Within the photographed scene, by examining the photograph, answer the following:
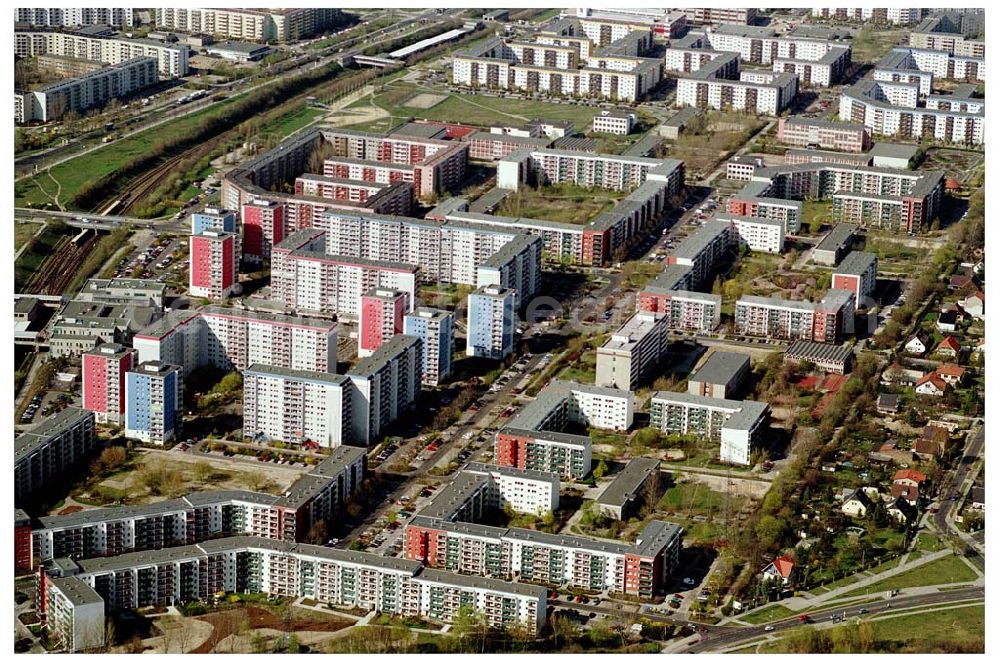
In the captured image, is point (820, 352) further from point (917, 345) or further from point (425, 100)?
point (425, 100)

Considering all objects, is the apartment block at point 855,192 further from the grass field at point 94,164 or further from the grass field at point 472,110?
the grass field at point 94,164

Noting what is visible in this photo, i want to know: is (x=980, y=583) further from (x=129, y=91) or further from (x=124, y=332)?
(x=129, y=91)

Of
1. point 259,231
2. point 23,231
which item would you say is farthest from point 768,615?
point 23,231

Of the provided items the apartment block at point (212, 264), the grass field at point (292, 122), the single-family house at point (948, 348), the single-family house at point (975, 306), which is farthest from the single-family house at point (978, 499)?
the grass field at point (292, 122)

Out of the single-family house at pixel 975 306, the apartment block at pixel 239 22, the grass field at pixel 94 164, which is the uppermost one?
the apartment block at pixel 239 22

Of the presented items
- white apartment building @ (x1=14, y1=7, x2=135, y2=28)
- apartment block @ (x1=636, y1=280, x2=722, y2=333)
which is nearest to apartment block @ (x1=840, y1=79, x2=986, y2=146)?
apartment block @ (x1=636, y1=280, x2=722, y2=333)

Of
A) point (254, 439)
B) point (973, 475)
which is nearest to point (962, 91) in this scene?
point (973, 475)

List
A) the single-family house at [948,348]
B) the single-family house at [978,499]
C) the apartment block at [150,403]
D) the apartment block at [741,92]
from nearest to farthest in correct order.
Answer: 1. the single-family house at [978,499]
2. the apartment block at [150,403]
3. the single-family house at [948,348]
4. the apartment block at [741,92]
